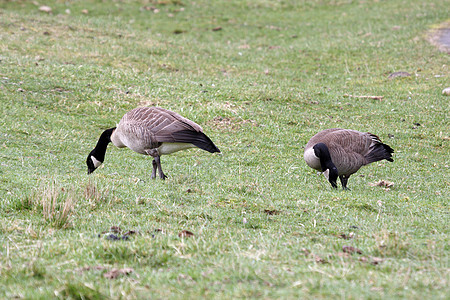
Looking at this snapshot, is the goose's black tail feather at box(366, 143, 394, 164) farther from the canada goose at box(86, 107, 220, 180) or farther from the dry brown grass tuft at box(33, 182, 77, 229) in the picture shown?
the dry brown grass tuft at box(33, 182, 77, 229)

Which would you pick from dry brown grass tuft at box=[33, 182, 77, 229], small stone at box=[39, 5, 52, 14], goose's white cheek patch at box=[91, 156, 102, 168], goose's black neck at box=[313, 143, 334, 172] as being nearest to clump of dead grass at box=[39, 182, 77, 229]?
dry brown grass tuft at box=[33, 182, 77, 229]

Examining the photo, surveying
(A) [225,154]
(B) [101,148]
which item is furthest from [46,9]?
(B) [101,148]

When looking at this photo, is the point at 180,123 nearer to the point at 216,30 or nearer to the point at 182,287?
the point at 182,287

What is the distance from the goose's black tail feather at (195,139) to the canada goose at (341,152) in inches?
73.1

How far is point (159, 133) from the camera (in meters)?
9.96

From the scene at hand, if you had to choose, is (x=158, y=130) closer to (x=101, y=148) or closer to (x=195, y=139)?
(x=195, y=139)

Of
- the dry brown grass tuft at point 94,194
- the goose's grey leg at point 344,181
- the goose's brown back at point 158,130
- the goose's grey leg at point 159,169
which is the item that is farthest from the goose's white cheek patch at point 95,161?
the goose's grey leg at point 344,181

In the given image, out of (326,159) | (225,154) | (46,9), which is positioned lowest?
(225,154)

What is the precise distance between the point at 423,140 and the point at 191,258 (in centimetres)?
1118

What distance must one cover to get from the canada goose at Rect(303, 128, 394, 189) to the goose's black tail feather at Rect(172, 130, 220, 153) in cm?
186

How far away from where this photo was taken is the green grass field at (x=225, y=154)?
467 centimetres

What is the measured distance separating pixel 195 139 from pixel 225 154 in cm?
321

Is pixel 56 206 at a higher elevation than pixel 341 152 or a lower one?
higher

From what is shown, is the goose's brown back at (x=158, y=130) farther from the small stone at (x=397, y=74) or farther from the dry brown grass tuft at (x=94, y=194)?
the small stone at (x=397, y=74)
